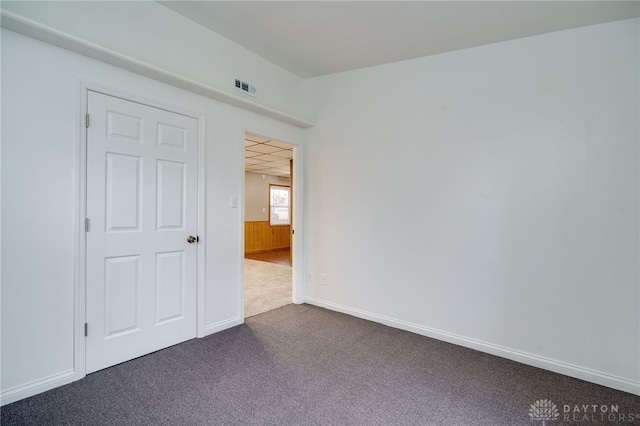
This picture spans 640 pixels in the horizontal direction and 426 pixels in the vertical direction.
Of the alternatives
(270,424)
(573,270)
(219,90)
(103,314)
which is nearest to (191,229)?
(103,314)

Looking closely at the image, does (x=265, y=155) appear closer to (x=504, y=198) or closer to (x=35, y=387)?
(x=504, y=198)

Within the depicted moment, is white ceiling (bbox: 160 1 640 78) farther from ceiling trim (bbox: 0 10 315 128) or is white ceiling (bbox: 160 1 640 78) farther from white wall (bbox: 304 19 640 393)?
ceiling trim (bbox: 0 10 315 128)

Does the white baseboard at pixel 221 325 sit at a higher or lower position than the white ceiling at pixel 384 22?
lower

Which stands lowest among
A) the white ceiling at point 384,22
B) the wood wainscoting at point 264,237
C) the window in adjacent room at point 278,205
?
the wood wainscoting at point 264,237

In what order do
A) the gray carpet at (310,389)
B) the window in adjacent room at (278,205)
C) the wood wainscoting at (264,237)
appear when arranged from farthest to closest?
the window in adjacent room at (278,205), the wood wainscoting at (264,237), the gray carpet at (310,389)

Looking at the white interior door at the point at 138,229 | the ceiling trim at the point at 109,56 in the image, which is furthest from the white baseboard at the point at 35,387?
the ceiling trim at the point at 109,56

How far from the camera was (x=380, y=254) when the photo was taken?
3.23m

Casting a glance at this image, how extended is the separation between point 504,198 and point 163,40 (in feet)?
10.1

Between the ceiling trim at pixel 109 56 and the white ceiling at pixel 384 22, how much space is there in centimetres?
55

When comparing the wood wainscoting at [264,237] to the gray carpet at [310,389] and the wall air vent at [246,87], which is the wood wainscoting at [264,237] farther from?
the gray carpet at [310,389]

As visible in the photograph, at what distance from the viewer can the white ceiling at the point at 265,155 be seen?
4.91 m

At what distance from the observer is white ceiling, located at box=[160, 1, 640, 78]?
2.16 m

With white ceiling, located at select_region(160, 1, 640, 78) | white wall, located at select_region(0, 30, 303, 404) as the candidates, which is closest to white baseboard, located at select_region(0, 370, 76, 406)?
white wall, located at select_region(0, 30, 303, 404)

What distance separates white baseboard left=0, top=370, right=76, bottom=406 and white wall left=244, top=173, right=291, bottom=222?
21.4ft
